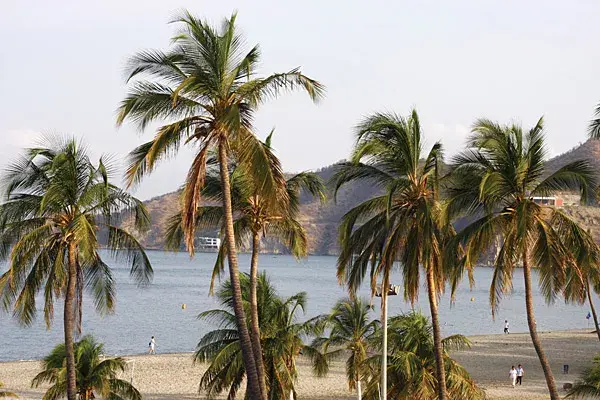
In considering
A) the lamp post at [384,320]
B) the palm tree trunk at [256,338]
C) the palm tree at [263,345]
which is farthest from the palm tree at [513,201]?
the palm tree at [263,345]

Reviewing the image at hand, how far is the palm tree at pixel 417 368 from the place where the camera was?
67.2ft

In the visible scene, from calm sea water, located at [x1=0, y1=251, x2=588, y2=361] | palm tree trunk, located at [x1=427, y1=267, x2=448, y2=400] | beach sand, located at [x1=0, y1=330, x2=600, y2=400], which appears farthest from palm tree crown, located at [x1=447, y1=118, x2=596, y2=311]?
calm sea water, located at [x1=0, y1=251, x2=588, y2=361]

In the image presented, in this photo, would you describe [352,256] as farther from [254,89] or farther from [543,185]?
[254,89]

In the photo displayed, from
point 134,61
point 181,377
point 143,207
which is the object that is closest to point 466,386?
point 143,207

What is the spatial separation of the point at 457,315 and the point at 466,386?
8424 centimetres

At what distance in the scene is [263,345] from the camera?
22031 millimetres

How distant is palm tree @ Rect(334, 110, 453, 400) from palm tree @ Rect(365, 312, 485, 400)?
100 inches

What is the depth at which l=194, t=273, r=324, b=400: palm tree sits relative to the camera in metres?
21.5

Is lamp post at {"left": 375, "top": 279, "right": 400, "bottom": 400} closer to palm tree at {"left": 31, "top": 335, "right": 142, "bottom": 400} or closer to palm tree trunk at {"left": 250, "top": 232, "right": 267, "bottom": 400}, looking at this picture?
palm tree trunk at {"left": 250, "top": 232, "right": 267, "bottom": 400}

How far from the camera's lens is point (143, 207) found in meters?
17.5

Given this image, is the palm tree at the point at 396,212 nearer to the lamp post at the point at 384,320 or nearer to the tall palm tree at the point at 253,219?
the lamp post at the point at 384,320

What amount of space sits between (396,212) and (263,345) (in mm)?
6045

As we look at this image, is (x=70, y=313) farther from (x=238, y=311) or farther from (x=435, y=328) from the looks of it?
(x=435, y=328)

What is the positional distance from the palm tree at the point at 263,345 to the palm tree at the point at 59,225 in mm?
4392
